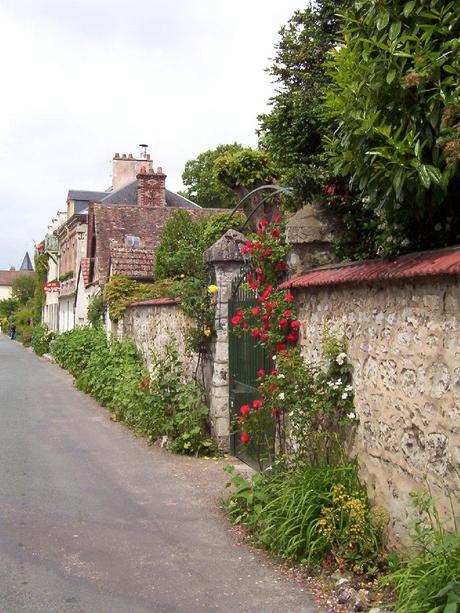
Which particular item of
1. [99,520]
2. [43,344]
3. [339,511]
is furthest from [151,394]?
[43,344]

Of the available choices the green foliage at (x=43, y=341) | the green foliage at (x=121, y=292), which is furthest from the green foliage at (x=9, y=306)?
the green foliage at (x=121, y=292)

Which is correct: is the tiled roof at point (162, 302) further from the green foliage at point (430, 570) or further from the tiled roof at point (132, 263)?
the green foliage at point (430, 570)

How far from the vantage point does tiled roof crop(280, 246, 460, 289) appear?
159 inches

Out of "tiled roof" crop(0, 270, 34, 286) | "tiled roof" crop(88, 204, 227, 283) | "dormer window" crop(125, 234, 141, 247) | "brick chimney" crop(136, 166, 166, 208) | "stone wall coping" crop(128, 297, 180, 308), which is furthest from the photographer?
"tiled roof" crop(0, 270, 34, 286)

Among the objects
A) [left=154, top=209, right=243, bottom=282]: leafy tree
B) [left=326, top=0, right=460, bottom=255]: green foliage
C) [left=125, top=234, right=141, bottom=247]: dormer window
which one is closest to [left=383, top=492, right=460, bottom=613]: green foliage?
[left=326, top=0, right=460, bottom=255]: green foliage

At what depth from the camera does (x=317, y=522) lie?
503 centimetres

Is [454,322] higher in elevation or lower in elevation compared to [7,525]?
higher

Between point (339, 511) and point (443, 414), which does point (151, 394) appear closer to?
point (339, 511)

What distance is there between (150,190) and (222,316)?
21341 mm

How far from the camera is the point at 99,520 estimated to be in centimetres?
655

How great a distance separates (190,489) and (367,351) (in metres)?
3.30

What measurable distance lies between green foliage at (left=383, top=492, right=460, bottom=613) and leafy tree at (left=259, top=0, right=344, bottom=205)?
178 inches

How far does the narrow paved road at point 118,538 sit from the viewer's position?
4.68 metres

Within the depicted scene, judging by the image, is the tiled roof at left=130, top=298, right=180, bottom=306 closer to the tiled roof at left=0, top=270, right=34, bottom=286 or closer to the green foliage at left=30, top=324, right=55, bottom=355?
the green foliage at left=30, top=324, right=55, bottom=355
